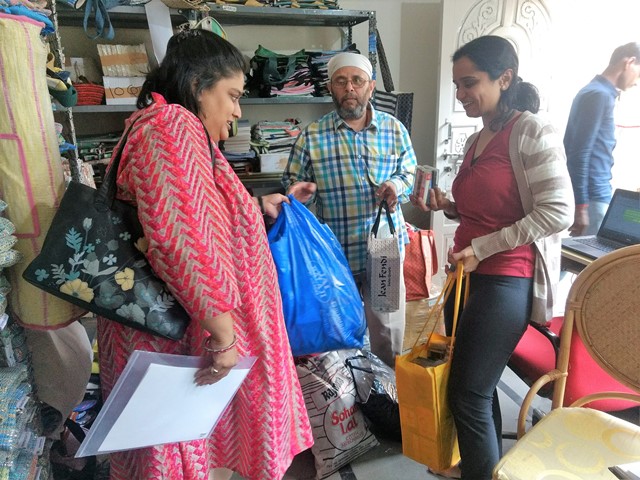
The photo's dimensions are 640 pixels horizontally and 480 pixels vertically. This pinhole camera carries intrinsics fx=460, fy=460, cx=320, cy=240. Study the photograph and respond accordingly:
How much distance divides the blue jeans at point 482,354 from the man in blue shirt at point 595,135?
134 cm

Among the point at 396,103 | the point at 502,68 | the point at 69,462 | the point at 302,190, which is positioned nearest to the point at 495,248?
the point at 502,68

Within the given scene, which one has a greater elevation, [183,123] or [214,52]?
[214,52]

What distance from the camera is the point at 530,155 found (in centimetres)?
119

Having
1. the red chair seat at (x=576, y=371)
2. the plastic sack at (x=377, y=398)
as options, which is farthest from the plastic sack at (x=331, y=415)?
the red chair seat at (x=576, y=371)

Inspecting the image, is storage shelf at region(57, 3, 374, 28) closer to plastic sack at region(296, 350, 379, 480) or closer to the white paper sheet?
plastic sack at region(296, 350, 379, 480)

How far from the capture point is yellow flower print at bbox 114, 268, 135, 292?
842 mm

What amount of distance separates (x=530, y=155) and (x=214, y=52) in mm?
815

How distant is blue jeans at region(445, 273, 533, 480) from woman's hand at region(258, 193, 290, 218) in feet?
2.03

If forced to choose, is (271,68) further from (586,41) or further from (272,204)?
(586,41)

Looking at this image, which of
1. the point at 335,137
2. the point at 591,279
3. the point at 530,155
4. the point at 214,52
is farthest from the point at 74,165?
the point at 591,279

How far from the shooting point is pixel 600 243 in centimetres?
192

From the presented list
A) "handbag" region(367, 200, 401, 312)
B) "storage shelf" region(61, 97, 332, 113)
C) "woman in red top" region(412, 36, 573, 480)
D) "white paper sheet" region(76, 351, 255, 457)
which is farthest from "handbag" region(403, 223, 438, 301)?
"white paper sheet" region(76, 351, 255, 457)

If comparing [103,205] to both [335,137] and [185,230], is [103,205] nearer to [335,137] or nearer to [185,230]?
[185,230]

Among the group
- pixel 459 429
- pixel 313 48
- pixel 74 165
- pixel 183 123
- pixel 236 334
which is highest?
pixel 313 48
